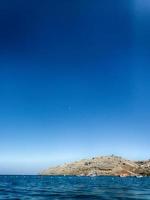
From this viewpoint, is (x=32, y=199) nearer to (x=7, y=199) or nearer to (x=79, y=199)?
(x=7, y=199)

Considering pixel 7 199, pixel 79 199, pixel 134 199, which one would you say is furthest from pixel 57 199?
pixel 134 199

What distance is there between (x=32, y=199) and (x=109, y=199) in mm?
14501

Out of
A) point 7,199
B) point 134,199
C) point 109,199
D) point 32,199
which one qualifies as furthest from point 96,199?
point 7,199

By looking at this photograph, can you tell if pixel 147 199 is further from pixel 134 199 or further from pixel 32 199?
pixel 32 199

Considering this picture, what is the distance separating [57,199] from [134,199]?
14594mm

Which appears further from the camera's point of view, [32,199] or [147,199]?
[147,199]

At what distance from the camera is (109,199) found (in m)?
67.6

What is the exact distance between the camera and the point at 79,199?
6481cm

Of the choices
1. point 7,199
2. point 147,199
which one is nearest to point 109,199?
point 147,199

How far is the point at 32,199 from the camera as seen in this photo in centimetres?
6366

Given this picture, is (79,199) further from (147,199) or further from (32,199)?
(147,199)

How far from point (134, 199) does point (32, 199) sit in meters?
19.0

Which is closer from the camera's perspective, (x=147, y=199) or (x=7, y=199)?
(x=7, y=199)

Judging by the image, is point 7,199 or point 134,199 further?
point 134,199
